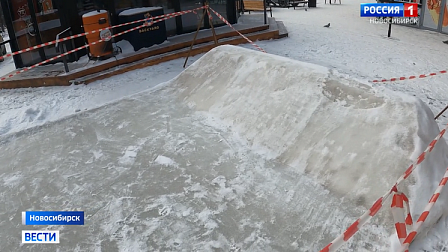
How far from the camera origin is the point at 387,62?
9781mm

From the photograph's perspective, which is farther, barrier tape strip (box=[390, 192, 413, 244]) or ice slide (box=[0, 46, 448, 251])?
ice slide (box=[0, 46, 448, 251])

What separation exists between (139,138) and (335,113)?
9.44ft

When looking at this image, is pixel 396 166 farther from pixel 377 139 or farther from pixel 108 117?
pixel 108 117

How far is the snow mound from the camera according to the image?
3709mm

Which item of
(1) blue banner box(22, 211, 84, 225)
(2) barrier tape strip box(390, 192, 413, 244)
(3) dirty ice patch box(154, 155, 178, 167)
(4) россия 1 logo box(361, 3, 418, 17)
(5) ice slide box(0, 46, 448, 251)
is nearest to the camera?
(2) barrier tape strip box(390, 192, 413, 244)

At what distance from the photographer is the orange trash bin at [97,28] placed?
31.0ft

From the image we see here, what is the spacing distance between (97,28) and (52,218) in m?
6.71

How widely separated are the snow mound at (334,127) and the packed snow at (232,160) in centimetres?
2

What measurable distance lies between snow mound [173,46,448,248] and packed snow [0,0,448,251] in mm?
16

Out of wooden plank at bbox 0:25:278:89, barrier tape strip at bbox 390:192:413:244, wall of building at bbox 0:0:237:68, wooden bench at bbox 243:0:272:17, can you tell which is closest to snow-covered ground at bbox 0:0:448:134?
wooden plank at bbox 0:25:278:89

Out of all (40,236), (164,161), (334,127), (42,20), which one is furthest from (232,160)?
(42,20)

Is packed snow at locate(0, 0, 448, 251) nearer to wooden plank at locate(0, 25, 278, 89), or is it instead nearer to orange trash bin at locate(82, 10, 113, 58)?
wooden plank at locate(0, 25, 278, 89)

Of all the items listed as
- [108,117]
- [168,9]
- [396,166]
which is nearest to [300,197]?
[396,166]

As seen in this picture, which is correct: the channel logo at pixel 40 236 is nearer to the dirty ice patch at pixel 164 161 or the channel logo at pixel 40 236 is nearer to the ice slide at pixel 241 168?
the ice slide at pixel 241 168
